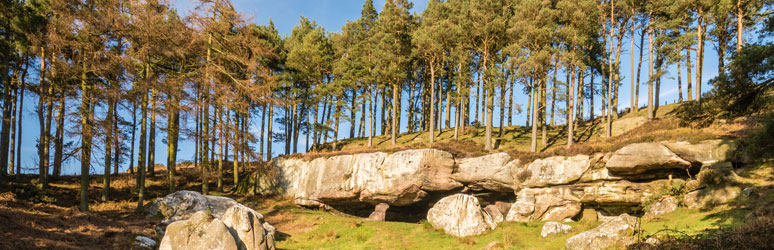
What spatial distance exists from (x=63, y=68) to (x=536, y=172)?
25776 mm

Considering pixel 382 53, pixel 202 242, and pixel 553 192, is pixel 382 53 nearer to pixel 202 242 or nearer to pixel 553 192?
pixel 553 192

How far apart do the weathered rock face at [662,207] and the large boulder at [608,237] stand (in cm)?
469

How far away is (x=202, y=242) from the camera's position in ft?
44.2

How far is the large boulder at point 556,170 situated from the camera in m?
20.4

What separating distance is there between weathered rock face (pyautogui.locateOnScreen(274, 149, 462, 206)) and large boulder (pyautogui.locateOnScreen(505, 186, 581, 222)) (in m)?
4.44

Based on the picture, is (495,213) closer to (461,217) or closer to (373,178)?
(461,217)

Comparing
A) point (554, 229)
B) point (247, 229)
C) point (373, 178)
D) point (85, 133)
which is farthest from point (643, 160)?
point (85, 133)

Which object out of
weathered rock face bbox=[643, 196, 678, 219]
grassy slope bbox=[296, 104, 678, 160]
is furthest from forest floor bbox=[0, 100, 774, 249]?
grassy slope bbox=[296, 104, 678, 160]

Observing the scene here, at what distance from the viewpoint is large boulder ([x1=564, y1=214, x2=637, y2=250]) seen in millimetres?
12273

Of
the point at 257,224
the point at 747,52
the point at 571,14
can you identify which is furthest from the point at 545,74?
the point at 257,224

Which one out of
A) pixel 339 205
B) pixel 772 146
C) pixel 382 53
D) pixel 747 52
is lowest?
pixel 339 205

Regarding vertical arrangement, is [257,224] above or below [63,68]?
below

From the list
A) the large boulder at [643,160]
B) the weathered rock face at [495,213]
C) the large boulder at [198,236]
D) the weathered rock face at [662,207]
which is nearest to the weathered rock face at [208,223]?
the large boulder at [198,236]

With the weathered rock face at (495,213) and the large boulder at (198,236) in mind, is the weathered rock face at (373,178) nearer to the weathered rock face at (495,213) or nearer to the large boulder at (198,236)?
the weathered rock face at (495,213)
